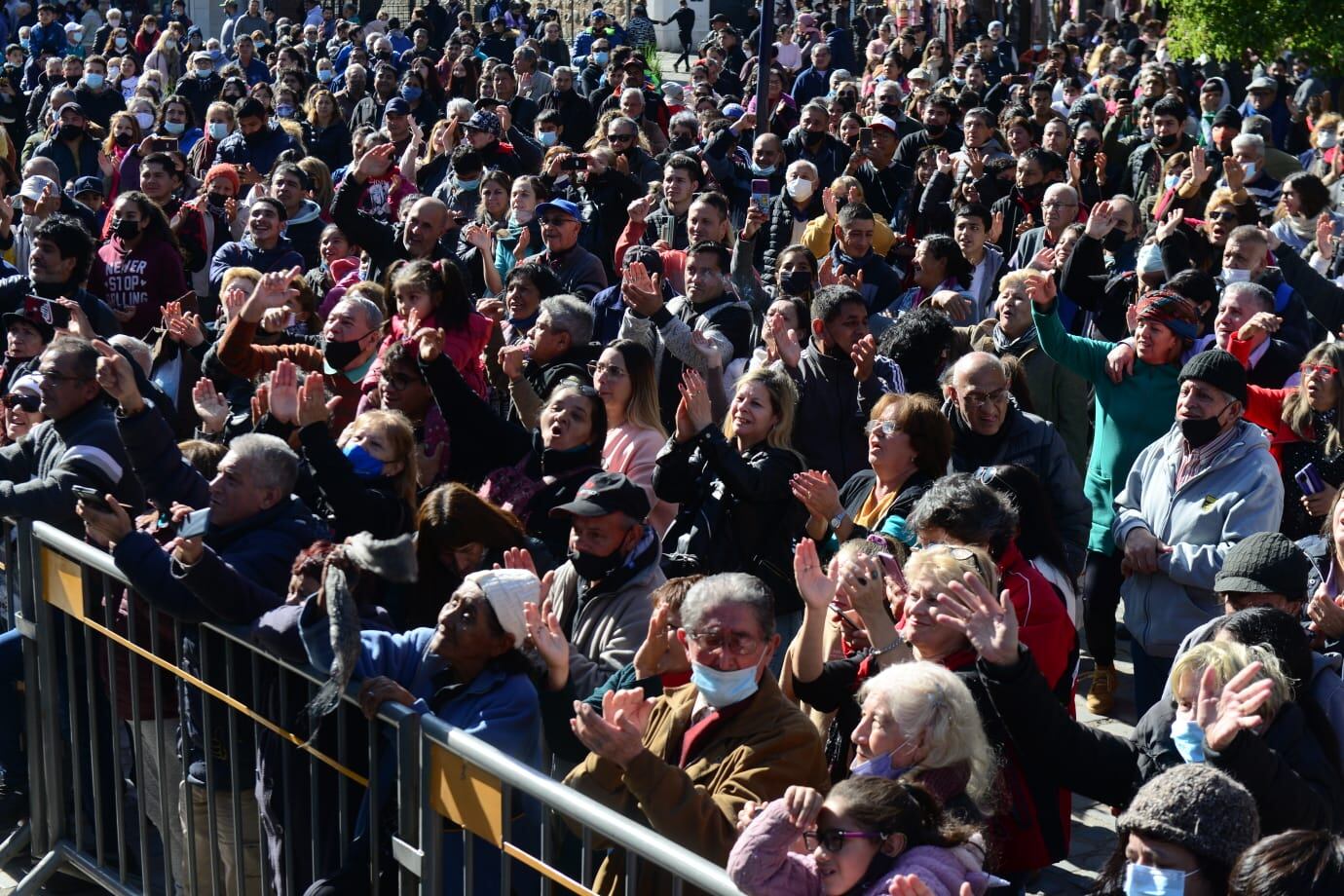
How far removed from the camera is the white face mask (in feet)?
36.4

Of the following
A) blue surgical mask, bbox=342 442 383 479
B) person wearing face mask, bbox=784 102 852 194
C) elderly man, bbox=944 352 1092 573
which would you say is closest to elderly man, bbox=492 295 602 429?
blue surgical mask, bbox=342 442 383 479

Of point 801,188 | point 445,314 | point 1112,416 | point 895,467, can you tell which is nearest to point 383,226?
point 445,314

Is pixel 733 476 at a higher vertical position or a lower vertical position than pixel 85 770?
higher

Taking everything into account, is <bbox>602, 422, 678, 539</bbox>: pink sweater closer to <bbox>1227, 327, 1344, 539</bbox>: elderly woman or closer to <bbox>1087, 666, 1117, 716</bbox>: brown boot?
<bbox>1087, 666, 1117, 716</bbox>: brown boot

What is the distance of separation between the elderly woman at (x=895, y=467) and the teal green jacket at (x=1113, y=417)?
1187 millimetres

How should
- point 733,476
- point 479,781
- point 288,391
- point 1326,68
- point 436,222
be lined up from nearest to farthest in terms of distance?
1. point 479,781
2. point 733,476
3. point 288,391
4. point 436,222
5. point 1326,68

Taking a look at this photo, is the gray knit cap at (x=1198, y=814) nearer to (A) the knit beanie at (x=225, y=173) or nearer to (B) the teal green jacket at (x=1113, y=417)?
(B) the teal green jacket at (x=1113, y=417)

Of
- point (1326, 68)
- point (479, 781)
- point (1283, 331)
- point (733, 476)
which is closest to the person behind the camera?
point (479, 781)

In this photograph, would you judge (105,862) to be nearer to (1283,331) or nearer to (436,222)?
(436,222)

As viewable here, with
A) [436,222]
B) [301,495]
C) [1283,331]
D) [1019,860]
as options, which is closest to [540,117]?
[436,222]

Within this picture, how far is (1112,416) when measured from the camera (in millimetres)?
7023

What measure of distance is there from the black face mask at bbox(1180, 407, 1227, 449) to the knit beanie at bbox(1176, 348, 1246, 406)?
8cm

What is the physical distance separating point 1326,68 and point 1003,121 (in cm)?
757

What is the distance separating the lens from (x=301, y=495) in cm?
625
